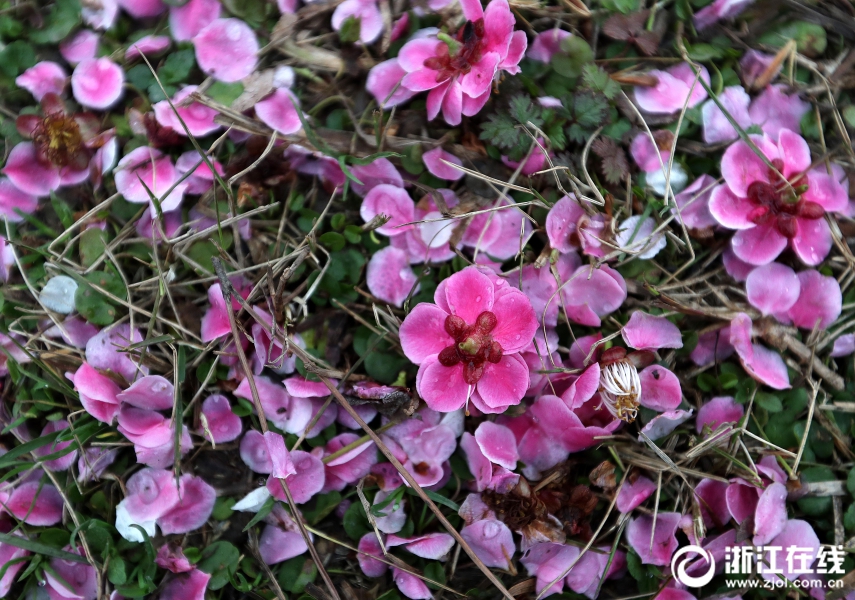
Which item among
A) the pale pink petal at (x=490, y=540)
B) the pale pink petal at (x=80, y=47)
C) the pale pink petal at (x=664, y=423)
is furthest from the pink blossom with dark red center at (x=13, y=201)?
the pale pink petal at (x=664, y=423)

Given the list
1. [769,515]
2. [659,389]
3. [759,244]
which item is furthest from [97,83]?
[769,515]

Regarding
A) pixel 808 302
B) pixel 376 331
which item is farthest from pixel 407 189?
pixel 808 302

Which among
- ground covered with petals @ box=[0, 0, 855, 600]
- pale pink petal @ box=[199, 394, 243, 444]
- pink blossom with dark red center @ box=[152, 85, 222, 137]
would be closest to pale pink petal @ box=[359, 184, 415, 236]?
ground covered with petals @ box=[0, 0, 855, 600]

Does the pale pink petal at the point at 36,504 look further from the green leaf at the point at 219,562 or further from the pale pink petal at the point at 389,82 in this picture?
the pale pink petal at the point at 389,82

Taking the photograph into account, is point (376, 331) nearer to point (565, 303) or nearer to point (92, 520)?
point (565, 303)

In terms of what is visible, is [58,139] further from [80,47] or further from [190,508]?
[190,508]
